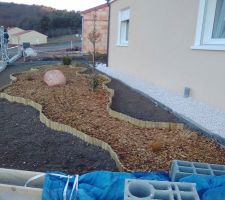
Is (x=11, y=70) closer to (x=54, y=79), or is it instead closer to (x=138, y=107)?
(x=54, y=79)

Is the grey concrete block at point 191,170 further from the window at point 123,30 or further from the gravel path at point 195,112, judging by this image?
the window at point 123,30

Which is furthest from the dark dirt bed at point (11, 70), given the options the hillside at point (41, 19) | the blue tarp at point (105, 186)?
the hillside at point (41, 19)

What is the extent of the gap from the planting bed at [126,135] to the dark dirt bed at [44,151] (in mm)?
291

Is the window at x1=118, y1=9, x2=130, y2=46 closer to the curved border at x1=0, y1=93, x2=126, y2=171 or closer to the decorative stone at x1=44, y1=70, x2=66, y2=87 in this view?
the decorative stone at x1=44, y1=70, x2=66, y2=87

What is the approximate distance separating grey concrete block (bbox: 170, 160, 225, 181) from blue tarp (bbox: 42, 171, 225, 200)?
120 mm

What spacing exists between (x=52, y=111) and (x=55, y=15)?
54554mm

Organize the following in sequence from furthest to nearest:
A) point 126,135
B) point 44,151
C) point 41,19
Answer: point 41,19, point 126,135, point 44,151

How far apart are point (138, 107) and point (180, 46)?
1938 millimetres

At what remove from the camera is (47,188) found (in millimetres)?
2086

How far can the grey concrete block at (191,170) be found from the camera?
2408 millimetres

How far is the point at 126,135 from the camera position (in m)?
4.37

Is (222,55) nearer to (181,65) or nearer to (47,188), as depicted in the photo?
(181,65)

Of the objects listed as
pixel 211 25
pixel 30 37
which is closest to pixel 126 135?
pixel 211 25

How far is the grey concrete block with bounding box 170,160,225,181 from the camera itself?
94.8 inches
